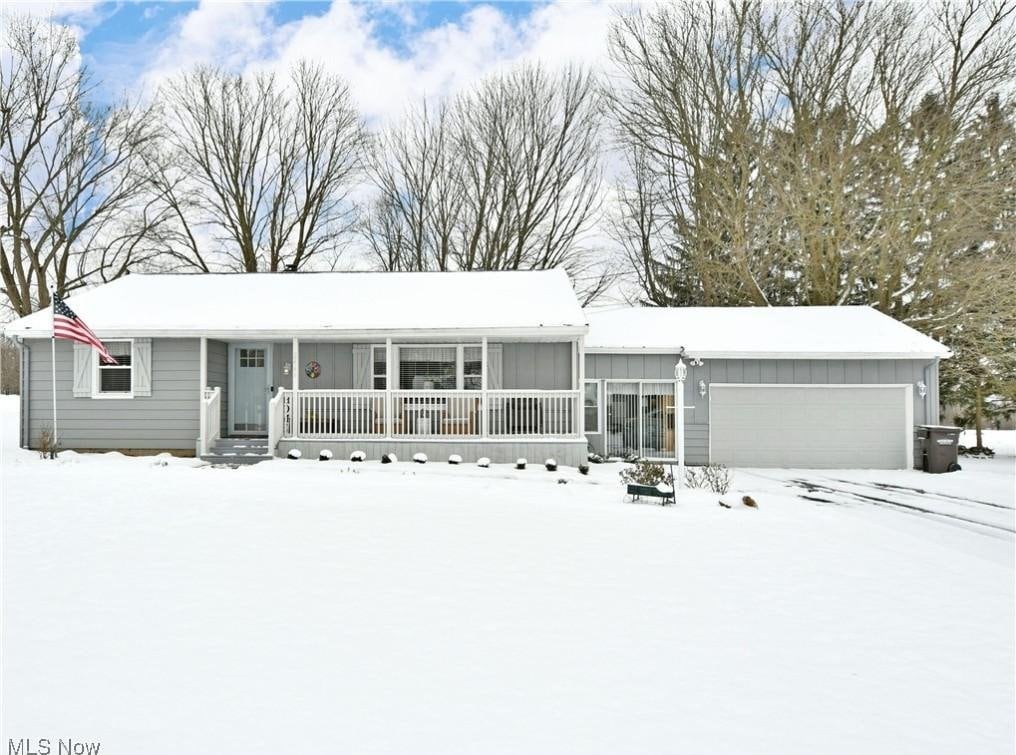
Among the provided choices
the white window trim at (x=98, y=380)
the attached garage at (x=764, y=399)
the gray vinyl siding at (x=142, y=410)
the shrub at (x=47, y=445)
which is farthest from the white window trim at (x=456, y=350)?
the shrub at (x=47, y=445)

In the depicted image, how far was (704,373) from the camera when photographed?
486 inches

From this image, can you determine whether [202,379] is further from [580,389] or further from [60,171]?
[60,171]

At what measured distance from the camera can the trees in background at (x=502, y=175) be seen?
21484 millimetres

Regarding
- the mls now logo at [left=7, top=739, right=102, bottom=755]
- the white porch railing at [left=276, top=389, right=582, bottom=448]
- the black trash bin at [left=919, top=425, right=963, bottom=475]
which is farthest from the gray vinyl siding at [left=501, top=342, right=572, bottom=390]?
the mls now logo at [left=7, top=739, right=102, bottom=755]

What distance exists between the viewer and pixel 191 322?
11578 millimetres

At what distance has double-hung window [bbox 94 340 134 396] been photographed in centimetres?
1168

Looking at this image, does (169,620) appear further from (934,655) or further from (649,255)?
(649,255)

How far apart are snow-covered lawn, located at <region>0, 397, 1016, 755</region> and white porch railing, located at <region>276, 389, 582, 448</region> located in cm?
381

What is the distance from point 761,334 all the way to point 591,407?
13.9 ft

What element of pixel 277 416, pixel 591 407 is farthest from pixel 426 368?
pixel 591 407

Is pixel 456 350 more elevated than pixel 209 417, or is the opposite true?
pixel 456 350

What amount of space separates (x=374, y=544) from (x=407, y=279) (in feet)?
31.0

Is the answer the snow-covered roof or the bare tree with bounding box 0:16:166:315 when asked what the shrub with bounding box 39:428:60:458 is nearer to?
the bare tree with bounding box 0:16:166:315

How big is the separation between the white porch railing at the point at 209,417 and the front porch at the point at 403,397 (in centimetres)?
2
